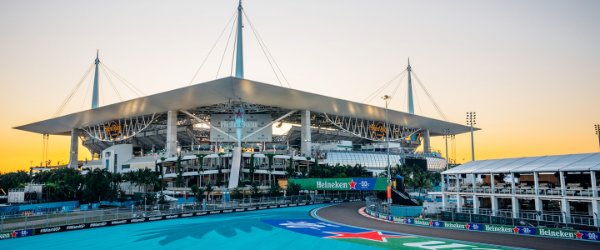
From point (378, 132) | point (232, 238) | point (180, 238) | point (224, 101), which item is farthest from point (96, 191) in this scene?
point (378, 132)

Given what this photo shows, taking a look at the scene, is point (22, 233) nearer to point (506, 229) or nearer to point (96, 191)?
point (96, 191)

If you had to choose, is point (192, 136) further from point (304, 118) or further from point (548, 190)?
point (548, 190)

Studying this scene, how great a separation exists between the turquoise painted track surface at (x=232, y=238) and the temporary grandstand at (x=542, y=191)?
9.86 metres

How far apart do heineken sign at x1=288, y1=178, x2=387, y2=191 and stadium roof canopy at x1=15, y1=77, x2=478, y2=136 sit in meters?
21.4

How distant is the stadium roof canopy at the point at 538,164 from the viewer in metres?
32.5

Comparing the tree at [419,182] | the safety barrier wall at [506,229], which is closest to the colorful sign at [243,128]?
the tree at [419,182]

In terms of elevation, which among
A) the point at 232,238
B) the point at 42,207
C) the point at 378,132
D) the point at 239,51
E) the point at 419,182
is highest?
the point at 239,51

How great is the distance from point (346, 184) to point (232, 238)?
3250 centimetres

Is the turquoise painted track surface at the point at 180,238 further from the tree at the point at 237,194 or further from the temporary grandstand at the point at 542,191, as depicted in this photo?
the tree at the point at 237,194

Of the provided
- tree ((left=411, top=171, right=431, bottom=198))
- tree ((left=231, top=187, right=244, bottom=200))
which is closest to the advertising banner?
tree ((left=231, top=187, right=244, bottom=200))

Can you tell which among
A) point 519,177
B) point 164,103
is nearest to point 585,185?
point 519,177

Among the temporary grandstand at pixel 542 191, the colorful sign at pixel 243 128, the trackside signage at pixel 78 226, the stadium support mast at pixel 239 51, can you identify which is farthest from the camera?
the colorful sign at pixel 243 128

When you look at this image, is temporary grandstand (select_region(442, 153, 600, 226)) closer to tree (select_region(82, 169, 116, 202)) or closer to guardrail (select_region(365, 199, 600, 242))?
guardrail (select_region(365, 199, 600, 242))

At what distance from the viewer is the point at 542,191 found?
35.3 m
